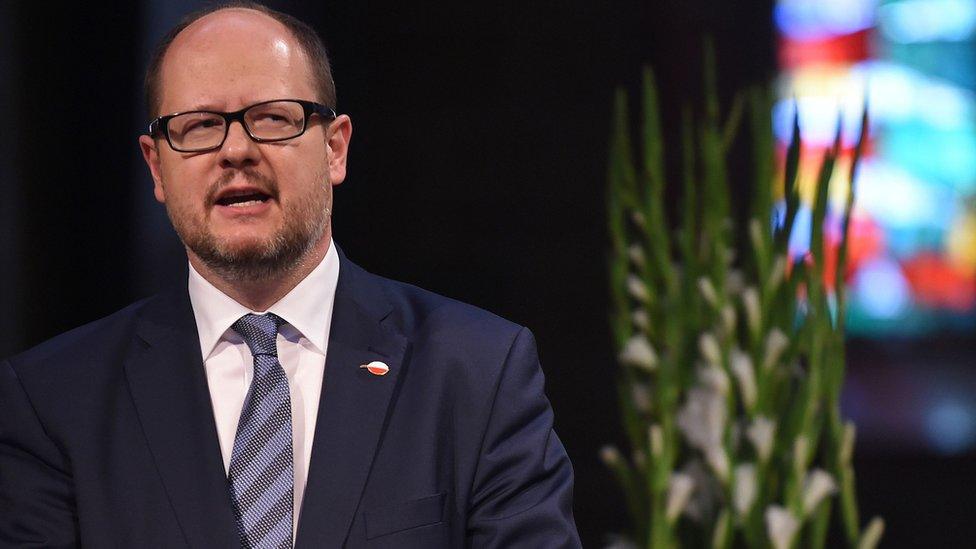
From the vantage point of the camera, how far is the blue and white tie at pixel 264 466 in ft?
4.04

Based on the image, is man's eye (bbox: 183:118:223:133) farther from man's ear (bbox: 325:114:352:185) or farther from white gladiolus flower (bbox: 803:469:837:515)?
white gladiolus flower (bbox: 803:469:837:515)

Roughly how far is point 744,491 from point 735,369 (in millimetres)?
195

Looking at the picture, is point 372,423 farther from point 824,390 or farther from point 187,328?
point 824,390

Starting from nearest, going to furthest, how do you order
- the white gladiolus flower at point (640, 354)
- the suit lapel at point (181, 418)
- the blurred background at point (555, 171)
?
the suit lapel at point (181, 418), the white gladiolus flower at point (640, 354), the blurred background at point (555, 171)

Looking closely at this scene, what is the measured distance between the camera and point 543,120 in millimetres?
3047

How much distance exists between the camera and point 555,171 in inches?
120

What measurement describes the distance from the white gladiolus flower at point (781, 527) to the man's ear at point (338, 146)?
980 mm

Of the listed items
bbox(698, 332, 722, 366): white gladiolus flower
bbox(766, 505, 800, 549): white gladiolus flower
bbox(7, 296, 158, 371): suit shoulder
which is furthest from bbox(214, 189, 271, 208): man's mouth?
bbox(766, 505, 800, 549): white gladiolus flower

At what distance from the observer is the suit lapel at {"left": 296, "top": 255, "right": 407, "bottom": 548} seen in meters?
1.22

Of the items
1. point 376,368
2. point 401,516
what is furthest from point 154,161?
point 401,516

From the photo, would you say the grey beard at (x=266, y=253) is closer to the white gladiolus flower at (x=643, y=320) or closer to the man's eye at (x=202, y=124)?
the man's eye at (x=202, y=124)

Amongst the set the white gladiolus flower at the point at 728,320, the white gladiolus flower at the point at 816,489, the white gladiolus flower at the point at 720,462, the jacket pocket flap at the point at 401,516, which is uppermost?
the jacket pocket flap at the point at 401,516

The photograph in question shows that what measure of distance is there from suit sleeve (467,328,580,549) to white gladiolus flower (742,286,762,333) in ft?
2.52

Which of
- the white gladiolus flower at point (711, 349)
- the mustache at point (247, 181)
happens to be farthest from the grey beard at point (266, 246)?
the white gladiolus flower at point (711, 349)
